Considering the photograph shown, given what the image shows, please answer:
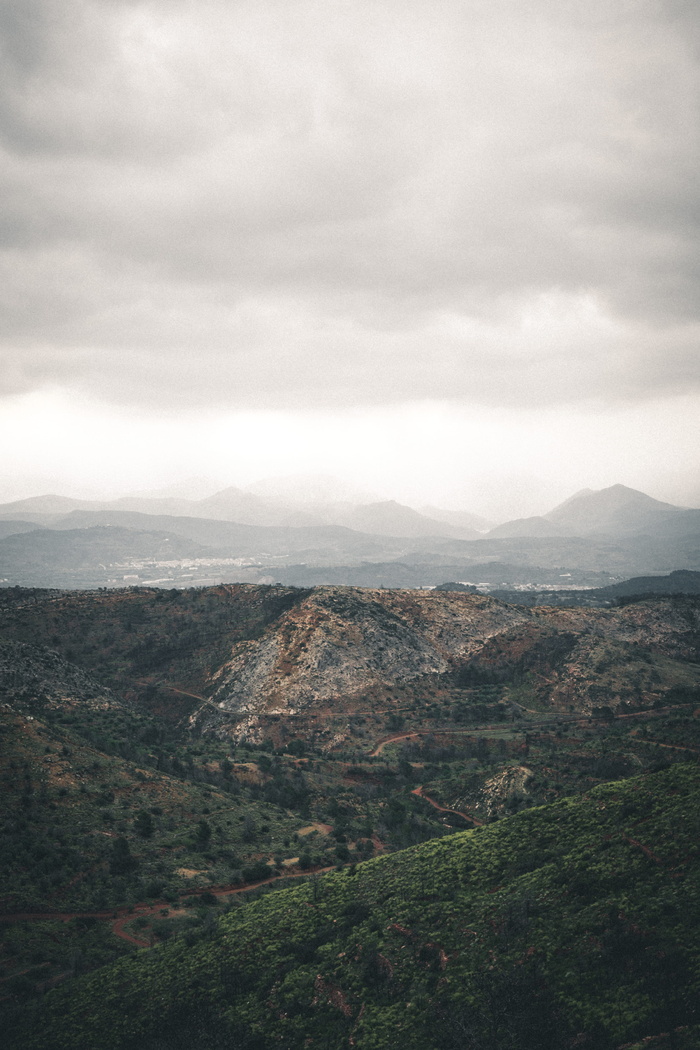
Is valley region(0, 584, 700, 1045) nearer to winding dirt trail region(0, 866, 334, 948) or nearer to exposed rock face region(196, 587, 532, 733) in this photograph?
winding dirt trail region(0, 866, 334, 948)

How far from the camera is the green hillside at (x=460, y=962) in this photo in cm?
3359

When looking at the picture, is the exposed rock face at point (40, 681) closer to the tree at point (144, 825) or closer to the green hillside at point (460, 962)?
the tree at point (144, 825)

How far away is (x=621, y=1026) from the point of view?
31.1 metres

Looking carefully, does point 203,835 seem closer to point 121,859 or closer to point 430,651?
point 121,859

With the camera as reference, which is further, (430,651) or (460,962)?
(430,651)

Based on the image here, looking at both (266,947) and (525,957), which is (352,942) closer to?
(266,947)

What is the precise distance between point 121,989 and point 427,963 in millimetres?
22277

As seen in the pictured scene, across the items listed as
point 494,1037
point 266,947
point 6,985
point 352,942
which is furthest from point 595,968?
point 6,985

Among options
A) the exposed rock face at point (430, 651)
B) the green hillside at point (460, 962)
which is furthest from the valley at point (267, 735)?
the green hillside at point (460, 962)

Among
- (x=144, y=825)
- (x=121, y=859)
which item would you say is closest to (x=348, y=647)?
(x=144, y=825)

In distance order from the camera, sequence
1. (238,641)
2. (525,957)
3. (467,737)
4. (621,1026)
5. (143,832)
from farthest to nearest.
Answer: (238,641)
(467,737)
(143,832)
(525,957)
(621,1026)

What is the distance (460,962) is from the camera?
130 feet

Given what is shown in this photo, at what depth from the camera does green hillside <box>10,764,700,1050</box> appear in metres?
33.6

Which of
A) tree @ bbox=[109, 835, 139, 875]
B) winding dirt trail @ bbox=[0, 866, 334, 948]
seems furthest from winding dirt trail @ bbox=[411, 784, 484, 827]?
tree @ bbox=[109, 835, 139, 875]
